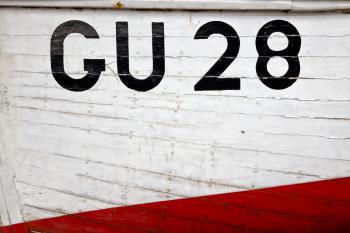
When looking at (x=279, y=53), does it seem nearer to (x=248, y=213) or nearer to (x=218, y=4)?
(x=218, y=4)

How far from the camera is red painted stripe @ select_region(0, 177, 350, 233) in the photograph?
2643 mm

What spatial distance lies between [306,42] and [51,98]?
1287mm

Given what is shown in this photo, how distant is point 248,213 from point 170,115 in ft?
2.08

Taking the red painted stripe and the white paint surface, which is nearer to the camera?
the white paint surface

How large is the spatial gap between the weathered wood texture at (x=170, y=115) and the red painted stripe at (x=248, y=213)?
0.17 ft

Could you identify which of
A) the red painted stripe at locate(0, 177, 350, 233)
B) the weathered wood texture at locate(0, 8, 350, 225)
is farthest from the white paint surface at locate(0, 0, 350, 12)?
the red painted stripe at locate(0, 177, 350, 233)

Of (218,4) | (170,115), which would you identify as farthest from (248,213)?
(218,4)

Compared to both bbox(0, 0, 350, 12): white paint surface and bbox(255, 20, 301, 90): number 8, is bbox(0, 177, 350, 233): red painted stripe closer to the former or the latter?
bbox(255, 20, 301, 90): number 8

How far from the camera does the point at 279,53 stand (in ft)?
8.32

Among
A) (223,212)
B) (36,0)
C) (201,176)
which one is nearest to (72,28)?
(36,0)

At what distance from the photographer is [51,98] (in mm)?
2713

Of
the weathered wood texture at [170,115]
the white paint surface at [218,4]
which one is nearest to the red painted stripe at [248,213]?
the weathered wood texture at [170,115]

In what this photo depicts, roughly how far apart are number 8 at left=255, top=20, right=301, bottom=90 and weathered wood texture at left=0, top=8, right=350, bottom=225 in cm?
3

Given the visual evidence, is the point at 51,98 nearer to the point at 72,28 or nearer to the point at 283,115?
the point at 72,28
